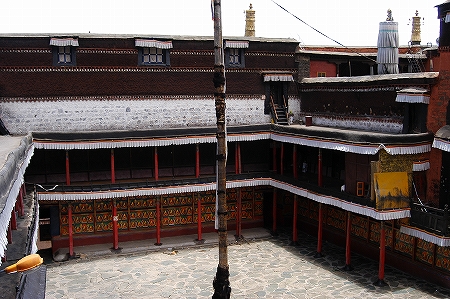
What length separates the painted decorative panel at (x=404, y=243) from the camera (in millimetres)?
19064

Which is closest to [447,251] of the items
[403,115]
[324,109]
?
[403,115]

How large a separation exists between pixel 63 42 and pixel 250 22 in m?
13.8

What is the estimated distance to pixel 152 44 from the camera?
78.3 ft

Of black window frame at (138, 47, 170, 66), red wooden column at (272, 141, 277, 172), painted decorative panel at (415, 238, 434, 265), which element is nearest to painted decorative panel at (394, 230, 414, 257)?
painted decorative panel at (415, 238, 434, 265)

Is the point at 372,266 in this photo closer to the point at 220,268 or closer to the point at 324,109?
the point at 324,109

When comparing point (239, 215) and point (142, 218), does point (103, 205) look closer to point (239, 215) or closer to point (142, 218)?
point (142, 218)

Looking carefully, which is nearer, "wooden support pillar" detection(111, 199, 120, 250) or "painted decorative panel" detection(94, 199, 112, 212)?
"wooden support pillar" detection(111, 199, 120, 250)

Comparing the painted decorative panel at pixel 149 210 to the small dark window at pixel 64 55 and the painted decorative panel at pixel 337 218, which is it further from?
the small dark window at pixel 64 55

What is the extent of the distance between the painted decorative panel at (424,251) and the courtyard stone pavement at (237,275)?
0.83 m

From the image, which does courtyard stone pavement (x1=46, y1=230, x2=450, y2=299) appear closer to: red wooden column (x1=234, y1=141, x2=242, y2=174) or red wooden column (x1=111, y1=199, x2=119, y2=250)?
red wooden column (x1=111, y1=199, x2=119, y2=250)

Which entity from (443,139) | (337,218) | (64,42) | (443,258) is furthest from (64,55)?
(443,258)

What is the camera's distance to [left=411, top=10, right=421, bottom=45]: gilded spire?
3534 cm

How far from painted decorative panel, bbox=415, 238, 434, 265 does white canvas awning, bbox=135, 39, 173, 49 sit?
14.7 m

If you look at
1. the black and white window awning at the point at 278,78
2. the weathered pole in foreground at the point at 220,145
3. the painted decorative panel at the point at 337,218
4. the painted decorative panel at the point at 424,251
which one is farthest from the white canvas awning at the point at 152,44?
the painted decorative panel at the point at 424,251
